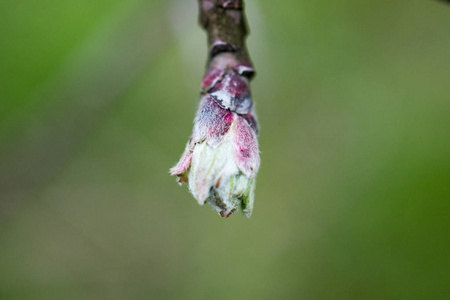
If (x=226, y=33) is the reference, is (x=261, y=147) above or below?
above

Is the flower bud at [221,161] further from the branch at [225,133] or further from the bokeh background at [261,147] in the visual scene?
the bokeh background at [261,147]

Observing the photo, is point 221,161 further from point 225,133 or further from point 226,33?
point 226,33

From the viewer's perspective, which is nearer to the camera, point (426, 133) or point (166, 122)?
point (426, 133)

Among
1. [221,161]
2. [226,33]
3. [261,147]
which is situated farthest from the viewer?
[261,147]

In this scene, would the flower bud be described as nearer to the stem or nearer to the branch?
the branch

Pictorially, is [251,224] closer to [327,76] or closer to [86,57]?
[327,76]

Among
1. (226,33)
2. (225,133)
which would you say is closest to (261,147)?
(226,33)

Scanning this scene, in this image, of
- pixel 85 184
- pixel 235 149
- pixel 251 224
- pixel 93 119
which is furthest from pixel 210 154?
pixel 85 184
